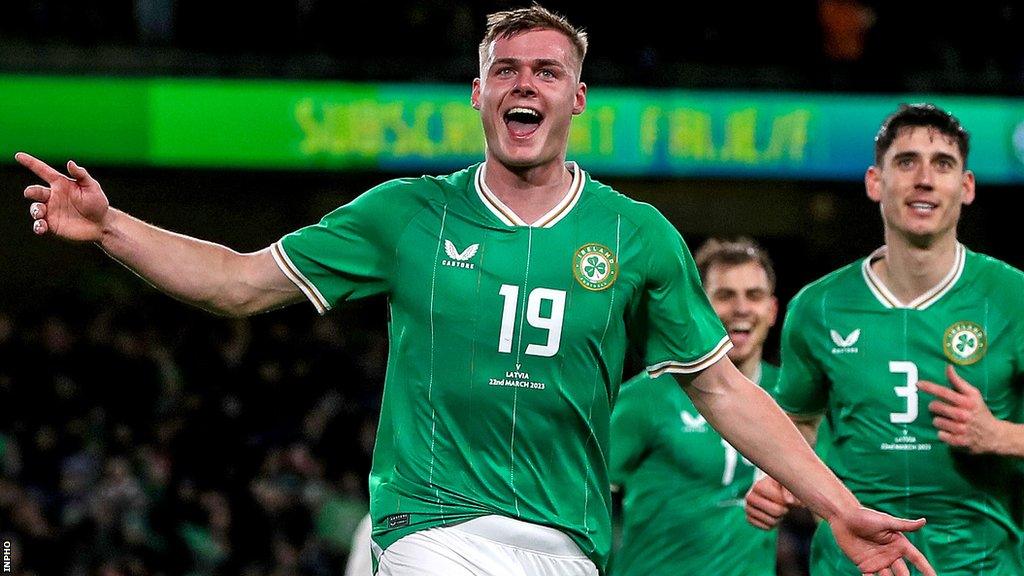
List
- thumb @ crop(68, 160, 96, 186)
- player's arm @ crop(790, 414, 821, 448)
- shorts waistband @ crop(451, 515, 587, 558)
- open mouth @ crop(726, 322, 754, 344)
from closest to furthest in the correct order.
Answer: thumb @ crop(68, 160, 96, 186) → shorts waistband @ crop(451, 515, 587, 558) → player's arm @ crop(790, 414, 821, 448) → open mouth @ crop(726, 322, 754, 344)

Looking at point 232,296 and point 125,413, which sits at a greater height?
point 232,296

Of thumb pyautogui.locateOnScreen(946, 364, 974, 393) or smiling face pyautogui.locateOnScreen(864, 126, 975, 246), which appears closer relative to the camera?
thumb pyautogui.locateOnScreen(946, 364, 974, 393)

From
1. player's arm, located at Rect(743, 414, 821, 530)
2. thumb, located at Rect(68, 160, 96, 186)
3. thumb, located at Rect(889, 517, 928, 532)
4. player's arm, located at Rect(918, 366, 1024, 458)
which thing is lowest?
player's arm, located at Rect(743, 414, 821, 530)

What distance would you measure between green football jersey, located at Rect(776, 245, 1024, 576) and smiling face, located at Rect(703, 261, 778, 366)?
2.50ft

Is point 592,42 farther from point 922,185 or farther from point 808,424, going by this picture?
point 922,185

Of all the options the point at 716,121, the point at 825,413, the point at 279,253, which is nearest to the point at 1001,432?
the point at 825,413

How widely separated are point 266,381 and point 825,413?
7.41 metres

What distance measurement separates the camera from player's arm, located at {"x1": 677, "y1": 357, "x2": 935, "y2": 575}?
3.84 metres

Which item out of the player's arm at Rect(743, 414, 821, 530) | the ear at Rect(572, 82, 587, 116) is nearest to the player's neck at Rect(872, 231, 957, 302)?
the player's arm at Rect(743, 414, 821, 530)

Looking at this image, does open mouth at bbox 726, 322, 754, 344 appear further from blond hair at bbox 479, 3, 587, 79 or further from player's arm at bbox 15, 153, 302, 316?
player's arm at bbox 15, 153, 302, 316

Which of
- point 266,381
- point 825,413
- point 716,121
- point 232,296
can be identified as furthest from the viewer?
point 716,121

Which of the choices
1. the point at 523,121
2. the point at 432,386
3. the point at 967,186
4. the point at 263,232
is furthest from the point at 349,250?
the point at 263,232

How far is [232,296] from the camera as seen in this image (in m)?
3.81

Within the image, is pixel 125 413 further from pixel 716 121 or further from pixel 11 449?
pixel 716 121
